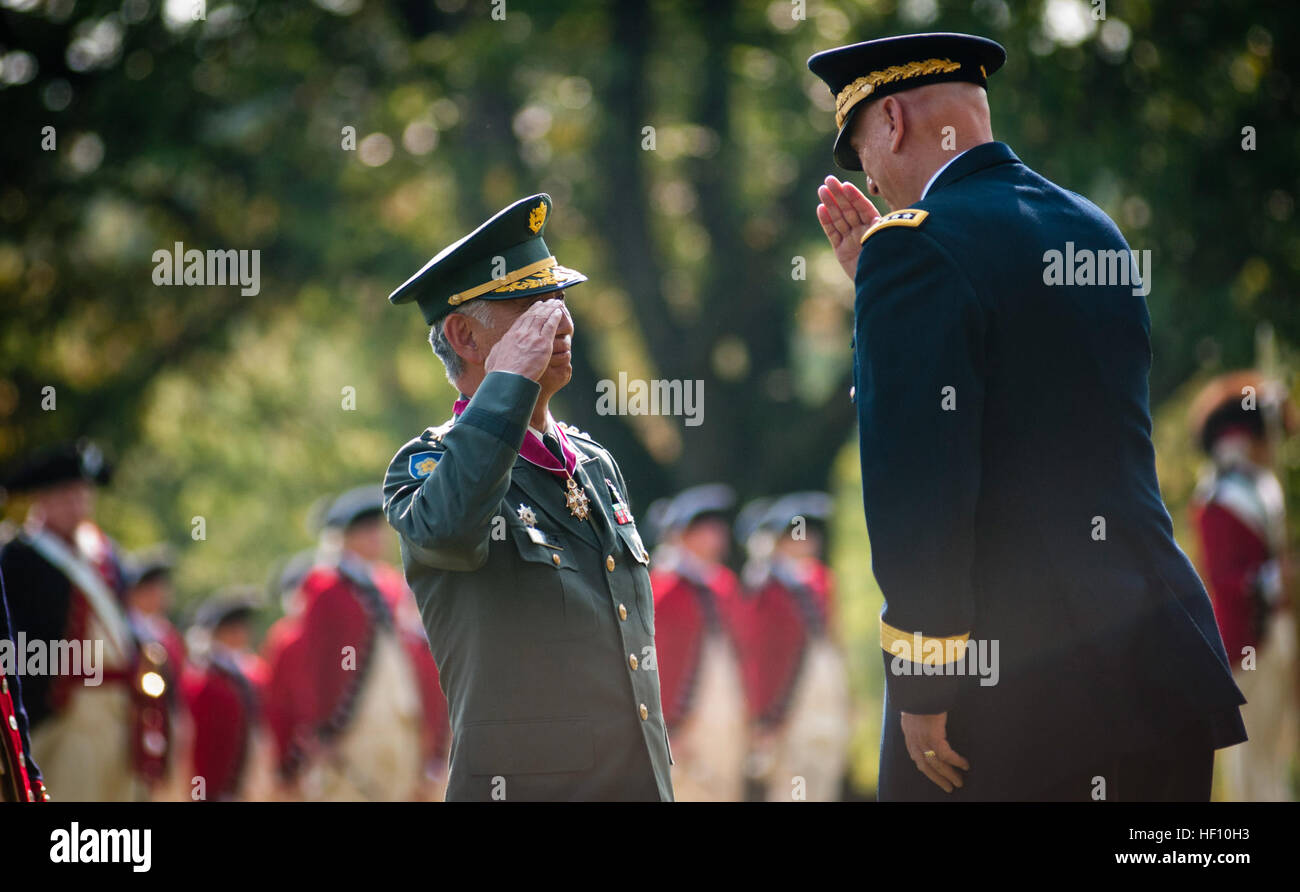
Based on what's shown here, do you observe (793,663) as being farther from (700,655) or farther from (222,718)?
(222,718)

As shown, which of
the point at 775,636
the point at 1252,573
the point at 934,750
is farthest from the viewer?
the point at 775,636

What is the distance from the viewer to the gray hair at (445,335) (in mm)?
3092

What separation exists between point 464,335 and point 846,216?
0.95 meters

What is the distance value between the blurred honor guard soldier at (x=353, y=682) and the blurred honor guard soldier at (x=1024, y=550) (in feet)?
20.5

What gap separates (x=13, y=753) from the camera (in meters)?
2.71

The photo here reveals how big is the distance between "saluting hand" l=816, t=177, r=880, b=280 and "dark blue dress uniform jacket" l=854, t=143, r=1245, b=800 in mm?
445

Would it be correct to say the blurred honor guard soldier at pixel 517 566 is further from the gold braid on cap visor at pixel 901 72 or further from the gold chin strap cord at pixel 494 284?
the gold braid on cap visor at pixel 901 72

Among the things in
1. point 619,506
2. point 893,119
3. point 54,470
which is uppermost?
point 893,119

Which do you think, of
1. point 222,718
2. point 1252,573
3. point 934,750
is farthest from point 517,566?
point 222,718

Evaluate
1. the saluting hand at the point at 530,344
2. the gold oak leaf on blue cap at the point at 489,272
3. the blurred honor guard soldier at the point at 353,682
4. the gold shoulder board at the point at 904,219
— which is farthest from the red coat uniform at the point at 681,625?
the gold shoulder board at the point at 904,219

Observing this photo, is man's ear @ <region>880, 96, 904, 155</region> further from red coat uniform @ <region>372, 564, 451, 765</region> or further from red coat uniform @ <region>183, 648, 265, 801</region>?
red coat uniform @ <region>183, 648, 265, 801</region>

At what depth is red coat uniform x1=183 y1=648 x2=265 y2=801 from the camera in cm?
889

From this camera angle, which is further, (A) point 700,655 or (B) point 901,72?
(A) point 700,655

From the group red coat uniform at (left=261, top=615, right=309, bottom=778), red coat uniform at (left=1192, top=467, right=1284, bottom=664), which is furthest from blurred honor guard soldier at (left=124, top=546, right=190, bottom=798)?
red coat uniform at (left=1192, top=467, right=1284, bottom=664)
